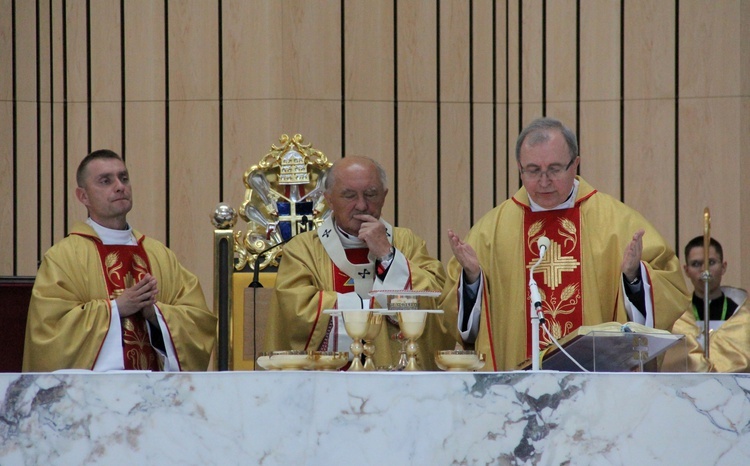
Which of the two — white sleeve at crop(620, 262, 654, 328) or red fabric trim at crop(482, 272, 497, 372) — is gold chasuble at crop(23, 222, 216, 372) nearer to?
red fabric trim at crop(482, 272, 497, 372)

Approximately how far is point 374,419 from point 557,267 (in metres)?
1.71

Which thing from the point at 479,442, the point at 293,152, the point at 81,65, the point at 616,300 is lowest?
the point at 479,442

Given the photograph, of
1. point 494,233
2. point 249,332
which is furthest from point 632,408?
point 249,332

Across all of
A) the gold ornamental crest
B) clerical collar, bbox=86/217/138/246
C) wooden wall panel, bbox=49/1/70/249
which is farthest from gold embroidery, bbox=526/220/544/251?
wooden wall panel, bbox=49/1/70/249

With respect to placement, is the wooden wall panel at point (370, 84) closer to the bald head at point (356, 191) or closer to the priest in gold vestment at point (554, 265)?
the bald head at point (356, 191)

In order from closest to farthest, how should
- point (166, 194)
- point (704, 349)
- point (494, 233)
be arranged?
point (494, 233)
point (704, 349)
point (166, 194)

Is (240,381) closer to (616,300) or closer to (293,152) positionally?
(616,300)

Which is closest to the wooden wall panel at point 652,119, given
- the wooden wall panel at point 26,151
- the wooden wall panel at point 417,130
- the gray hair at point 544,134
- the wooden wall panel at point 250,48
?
the wooden wall panel at point 417,130

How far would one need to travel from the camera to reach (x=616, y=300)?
532cm

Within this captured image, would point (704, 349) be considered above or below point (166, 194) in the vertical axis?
below

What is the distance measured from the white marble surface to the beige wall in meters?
4.10

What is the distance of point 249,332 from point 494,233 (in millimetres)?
1226

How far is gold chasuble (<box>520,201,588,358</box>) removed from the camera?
17.7 feet

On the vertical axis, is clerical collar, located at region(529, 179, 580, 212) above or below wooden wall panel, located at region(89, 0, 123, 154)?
below
